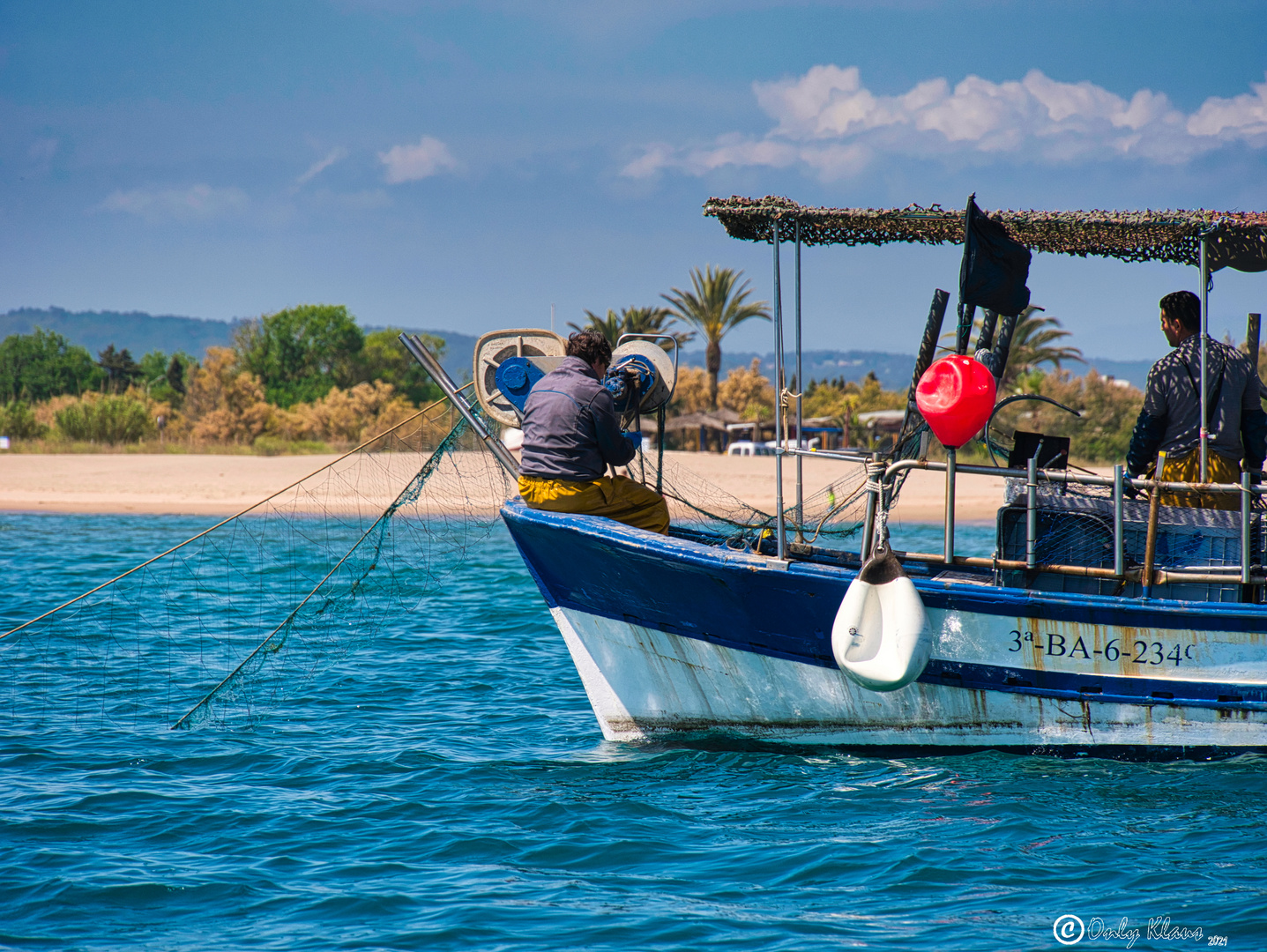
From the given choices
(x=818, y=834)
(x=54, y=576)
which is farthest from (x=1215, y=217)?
(x=54, y=576)

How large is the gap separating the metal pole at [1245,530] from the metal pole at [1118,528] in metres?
0.57

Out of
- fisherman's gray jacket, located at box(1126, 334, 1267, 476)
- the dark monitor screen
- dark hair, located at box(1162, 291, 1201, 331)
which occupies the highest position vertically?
dark hair, located at box(1162, 291, 1201, 331)

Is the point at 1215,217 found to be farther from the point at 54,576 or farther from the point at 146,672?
the point at 54,576

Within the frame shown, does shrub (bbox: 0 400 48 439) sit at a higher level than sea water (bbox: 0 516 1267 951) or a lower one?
higher

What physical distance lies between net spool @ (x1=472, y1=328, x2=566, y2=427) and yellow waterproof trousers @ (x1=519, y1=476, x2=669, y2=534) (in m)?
0.66

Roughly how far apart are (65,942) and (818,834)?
11.2ft

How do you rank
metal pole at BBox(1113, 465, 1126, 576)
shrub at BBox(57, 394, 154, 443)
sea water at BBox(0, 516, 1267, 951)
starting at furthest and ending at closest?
1. shrub at BBox(57, 394, 154, 443)
2. metal pole at BBox(1113, 465, 1126, 576)
3. sea water at BBox(0, 516, 1267, 951)

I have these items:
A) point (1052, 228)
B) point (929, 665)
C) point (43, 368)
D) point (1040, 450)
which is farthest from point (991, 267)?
point (43, 368)

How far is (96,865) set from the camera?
18.2 feet

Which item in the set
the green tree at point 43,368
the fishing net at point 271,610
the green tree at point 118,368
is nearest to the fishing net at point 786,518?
the fishing net at point 271,610

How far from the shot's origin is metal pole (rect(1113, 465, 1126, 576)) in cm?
575

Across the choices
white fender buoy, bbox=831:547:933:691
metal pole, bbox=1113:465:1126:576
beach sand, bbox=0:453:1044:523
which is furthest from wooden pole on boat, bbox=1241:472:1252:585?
beach sand, bbox=0:453:1044:523

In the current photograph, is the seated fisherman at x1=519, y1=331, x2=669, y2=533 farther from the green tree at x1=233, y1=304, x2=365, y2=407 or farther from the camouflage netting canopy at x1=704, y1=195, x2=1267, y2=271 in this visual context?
the green tree at x1=233, y1=304, x2=365, y2=407

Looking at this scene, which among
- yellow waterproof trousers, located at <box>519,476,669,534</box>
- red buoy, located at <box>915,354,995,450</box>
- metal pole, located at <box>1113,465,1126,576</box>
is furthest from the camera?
yellow waterproof trousers, located at <box>519,476,669,534</box>
